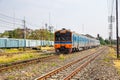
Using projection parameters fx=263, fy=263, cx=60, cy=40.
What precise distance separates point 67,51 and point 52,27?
62.7 meters

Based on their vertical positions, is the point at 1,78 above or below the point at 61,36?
below

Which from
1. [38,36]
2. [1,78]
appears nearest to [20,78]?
[1,78]

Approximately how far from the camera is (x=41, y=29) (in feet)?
271

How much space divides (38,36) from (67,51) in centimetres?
5844

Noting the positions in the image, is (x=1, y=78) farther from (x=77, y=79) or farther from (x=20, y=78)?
(x=77, y=79)

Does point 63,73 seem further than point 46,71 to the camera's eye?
No

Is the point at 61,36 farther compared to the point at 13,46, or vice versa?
the point at 13,46

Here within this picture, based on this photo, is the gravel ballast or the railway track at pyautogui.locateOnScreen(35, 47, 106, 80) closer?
the railway track at pyautogui.locateOnScreen(35, 47, 106, 80)

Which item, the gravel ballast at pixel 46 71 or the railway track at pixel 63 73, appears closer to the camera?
the railway track at pixel 63 73

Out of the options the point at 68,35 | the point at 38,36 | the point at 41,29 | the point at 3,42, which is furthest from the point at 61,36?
the point at 38,36

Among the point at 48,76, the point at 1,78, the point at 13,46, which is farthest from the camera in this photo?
the point at 13,46

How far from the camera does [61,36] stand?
107 ft

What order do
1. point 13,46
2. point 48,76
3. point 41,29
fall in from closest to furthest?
point 48,76
point 13,46
point 41,29

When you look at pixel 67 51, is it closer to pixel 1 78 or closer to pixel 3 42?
pixel 3 42
